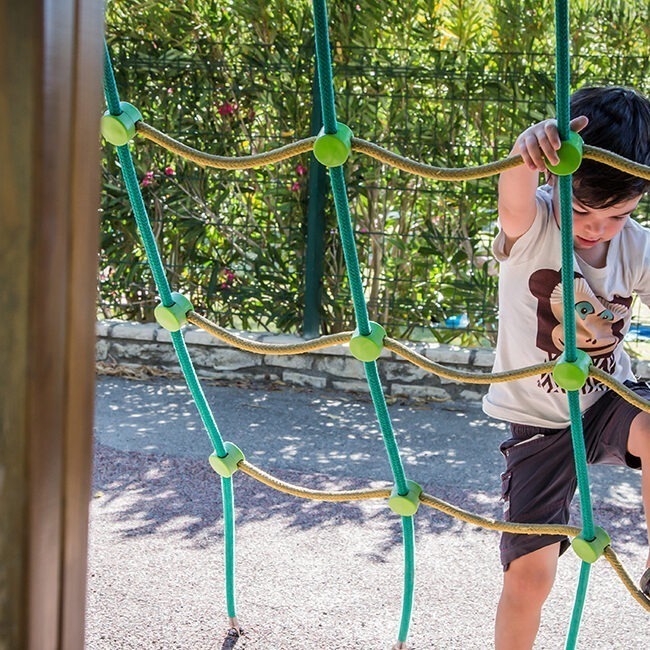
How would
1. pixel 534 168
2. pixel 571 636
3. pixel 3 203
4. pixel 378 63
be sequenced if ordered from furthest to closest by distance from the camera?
pixel 378 63 → pixel 571 636 → pixel 534 168 → pixel 3 203

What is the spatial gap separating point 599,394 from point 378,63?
3.21 m

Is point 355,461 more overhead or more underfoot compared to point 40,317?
more underfoot

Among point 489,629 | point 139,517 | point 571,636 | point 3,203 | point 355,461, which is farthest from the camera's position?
point 355,461

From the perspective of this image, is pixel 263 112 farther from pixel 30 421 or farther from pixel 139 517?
pixel 30 421

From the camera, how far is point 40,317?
563 mm

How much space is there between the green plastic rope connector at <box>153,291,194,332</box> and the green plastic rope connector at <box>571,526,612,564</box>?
89 cm

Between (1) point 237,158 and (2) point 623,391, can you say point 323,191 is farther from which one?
(2) point 623,391

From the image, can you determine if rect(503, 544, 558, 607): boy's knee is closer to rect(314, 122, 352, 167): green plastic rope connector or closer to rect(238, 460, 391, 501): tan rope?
rect(238, 460, 391, 501): tan rope

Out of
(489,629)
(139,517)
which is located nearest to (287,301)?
(139,517)

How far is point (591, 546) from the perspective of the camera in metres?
1.83

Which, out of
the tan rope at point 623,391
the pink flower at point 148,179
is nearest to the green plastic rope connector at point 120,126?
the tan rope at point 623,391

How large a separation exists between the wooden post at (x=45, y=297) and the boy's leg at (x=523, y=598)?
147cm

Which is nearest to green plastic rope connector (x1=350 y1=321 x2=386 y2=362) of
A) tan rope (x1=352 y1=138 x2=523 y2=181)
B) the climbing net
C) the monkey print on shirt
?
the climbing net

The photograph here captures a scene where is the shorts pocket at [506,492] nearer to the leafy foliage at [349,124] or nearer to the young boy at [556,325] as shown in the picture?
the young boy at [556,325]
